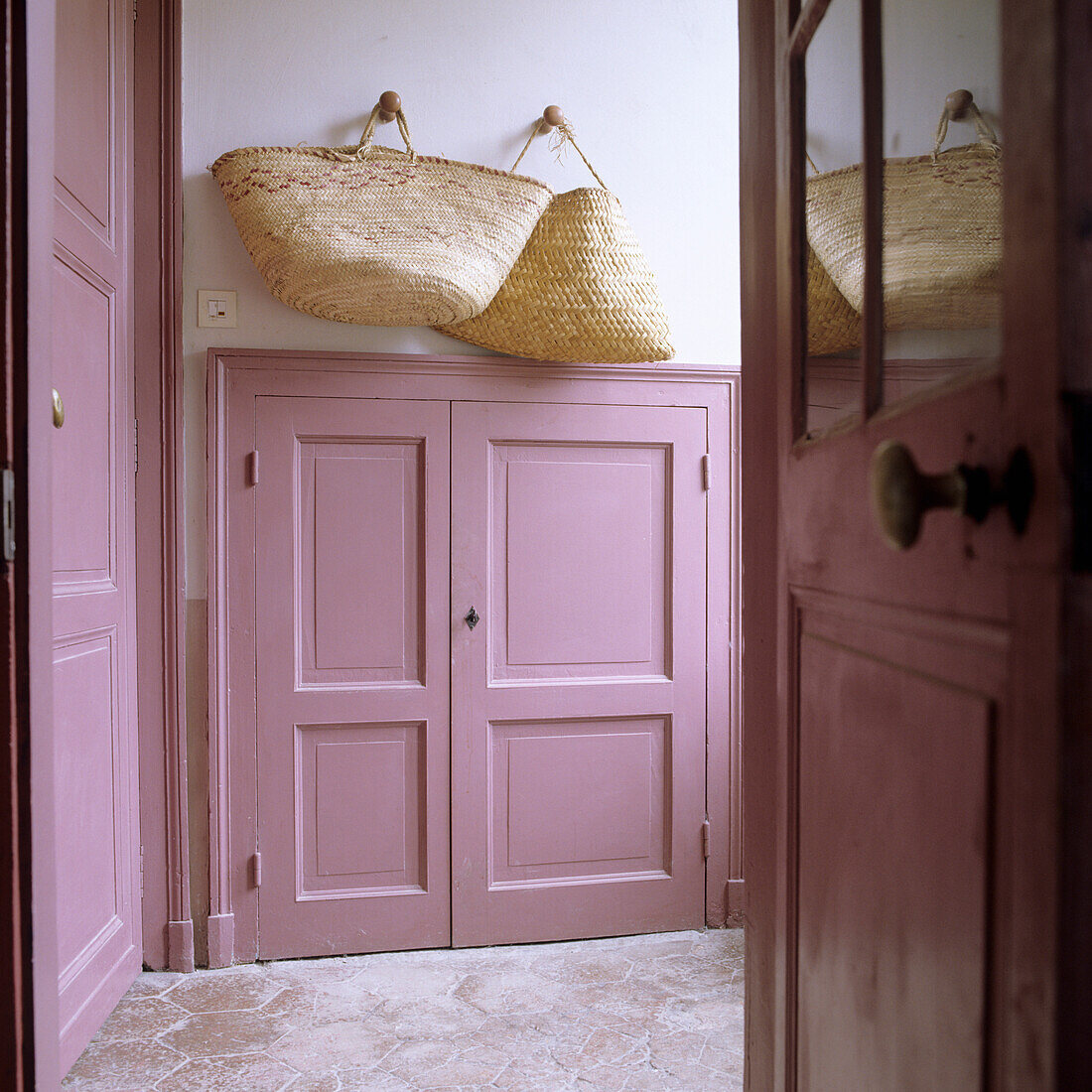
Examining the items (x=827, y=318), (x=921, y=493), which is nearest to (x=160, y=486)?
(x=827, y=318)

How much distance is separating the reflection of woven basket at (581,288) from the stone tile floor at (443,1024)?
1758 millimetres

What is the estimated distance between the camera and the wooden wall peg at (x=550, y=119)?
2.59 metres

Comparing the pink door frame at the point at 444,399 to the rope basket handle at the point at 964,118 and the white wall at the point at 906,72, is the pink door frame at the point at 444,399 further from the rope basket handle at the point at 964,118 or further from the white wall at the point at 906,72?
the rope basket handle at the point at 964,118

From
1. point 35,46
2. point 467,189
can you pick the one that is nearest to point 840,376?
point 35,46

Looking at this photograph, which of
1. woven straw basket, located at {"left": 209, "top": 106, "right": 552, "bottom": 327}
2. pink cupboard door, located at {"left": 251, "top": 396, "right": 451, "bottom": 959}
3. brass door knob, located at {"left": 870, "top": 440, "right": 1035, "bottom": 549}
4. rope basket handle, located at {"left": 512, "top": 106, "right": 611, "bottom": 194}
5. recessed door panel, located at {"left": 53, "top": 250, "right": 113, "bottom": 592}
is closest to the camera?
brass door knob, located at {"left": 870, "top": 440, "right": 1035, "bottom": 549}

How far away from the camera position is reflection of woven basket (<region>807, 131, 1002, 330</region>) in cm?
60

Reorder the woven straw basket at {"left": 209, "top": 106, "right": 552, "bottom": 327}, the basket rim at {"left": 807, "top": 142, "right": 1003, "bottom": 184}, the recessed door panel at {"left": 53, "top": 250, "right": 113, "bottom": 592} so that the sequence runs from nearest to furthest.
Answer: the basket rim at {"left": 807, "top": 142, "right": 1003, "bottom": 184}
the recessed door panel at {"left": 53, "top": 250, "right": 113, "bottom": 592}
the woven straw basket at {"left": 209, "top": 106, "right": 552, "bottom": 327}

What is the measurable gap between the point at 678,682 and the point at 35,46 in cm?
227

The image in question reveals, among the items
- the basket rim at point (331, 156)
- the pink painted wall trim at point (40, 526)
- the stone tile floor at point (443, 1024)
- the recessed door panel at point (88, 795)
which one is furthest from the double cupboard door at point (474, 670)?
the pink painted wall trim at point (40, 526)

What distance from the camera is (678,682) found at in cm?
271

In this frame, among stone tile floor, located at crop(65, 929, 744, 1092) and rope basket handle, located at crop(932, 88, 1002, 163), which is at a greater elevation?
rope basket handle, located at crop(932, 88, 1002, 163)

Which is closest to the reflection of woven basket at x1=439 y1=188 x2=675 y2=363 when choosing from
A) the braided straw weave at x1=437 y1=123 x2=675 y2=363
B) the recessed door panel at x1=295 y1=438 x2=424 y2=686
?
the braided straw weave at x1=437 y1=123 x2=675 y2=363

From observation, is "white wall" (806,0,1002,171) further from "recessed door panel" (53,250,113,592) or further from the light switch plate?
the light switch plate

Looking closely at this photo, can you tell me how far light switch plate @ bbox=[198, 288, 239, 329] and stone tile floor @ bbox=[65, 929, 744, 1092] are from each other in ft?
6.02
